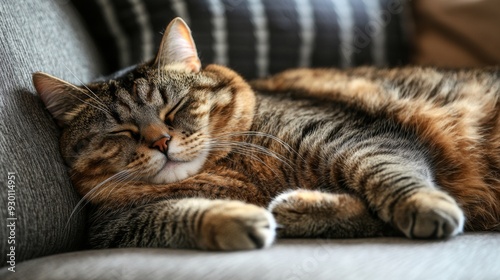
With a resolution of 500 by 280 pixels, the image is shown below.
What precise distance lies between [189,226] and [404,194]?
53 cm

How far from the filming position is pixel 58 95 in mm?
1433

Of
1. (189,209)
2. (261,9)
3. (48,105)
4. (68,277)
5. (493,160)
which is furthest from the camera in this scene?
(261,9)

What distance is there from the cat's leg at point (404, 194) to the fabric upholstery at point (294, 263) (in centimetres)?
4

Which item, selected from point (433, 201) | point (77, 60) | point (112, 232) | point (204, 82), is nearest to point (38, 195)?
point (112, 232)

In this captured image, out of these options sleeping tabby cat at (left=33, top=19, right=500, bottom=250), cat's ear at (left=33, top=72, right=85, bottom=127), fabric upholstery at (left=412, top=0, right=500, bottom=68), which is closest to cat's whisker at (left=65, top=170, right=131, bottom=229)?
sleeping tabby cat at (left=33, top=19, right=500, bottom=250)

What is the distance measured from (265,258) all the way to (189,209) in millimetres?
288

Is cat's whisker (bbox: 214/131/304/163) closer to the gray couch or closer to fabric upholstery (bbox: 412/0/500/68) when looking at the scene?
the gray couch

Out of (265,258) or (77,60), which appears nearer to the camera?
(265,258)

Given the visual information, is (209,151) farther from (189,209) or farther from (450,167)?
(450,167)

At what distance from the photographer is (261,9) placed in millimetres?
2066

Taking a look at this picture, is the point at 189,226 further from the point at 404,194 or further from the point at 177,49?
the point at 177,49

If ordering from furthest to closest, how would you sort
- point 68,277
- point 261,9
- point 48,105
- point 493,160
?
point 261,9 < point 493,160 < point 48,105 < point 68,277

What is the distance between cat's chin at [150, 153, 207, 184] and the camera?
141 cm

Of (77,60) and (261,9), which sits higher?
(261,9)
